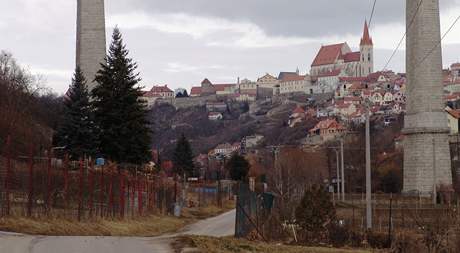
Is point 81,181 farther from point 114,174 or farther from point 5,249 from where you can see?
point 5,249

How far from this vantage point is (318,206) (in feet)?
81.7

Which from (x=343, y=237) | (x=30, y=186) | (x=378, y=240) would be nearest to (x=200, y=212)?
(x=343, y=237)

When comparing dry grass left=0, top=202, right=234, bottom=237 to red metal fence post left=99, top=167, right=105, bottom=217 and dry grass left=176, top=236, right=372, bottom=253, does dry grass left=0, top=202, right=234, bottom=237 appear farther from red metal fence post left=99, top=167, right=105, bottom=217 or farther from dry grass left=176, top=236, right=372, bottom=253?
dry grass left=176, top=236, right=372, bottom=253

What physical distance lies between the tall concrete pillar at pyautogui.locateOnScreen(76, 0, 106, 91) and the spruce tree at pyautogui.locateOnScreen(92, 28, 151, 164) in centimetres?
315

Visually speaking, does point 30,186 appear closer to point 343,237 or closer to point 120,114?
point 343,237

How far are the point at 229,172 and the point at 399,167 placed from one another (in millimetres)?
23520

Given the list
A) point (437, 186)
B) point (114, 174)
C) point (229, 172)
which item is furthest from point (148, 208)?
point (229, 172)

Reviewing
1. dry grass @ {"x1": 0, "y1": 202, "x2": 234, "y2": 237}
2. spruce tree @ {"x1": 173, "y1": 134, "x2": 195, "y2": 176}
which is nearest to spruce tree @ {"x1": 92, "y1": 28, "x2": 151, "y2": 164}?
dry grass @ {"x1": 0, "y1": 202, "x2": 234, "y2": 237}

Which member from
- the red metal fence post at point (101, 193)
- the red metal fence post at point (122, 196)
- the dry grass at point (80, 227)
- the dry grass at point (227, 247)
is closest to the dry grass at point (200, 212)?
the dry grass at point (80, 227)

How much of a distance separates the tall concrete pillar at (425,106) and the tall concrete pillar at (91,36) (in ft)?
81.8

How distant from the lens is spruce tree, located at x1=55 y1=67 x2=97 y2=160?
41.9m

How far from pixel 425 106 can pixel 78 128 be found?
3120cm

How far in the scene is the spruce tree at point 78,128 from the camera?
4194 cm

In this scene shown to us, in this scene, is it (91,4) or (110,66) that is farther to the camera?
(91,4)
